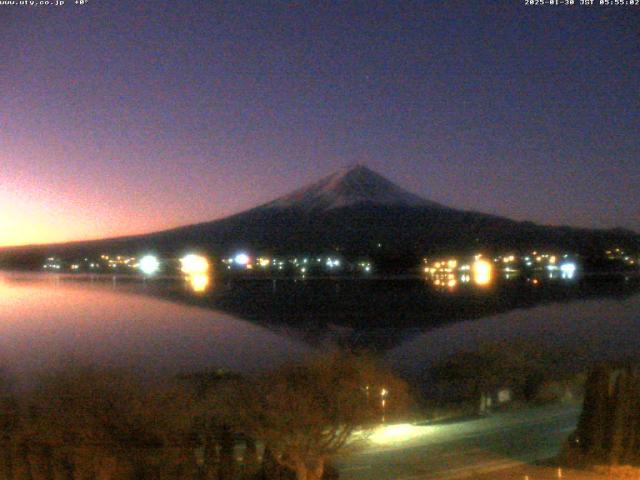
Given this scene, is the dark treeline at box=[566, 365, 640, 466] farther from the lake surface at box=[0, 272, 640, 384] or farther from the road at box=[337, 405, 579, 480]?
the lake surface at box=[0, 272, 640, 384]

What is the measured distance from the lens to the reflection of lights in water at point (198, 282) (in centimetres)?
5826

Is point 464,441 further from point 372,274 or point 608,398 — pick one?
point 372,274

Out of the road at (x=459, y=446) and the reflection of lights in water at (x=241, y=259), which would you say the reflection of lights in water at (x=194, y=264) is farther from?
the road at (x=459, y=446)

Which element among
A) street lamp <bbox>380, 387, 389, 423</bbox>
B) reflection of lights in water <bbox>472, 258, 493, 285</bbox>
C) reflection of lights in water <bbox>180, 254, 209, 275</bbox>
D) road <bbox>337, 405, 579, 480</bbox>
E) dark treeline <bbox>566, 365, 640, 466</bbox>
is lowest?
road <bbox>337, 405, 579, 480</bbox>

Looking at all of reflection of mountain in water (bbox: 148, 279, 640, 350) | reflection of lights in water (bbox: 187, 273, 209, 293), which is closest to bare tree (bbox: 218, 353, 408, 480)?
reflection of mountain in water (bbox: 148, 279, 640, 350)

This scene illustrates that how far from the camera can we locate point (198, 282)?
65.3 metres

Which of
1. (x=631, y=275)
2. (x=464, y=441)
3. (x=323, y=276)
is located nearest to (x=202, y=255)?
(x=323, y=276)

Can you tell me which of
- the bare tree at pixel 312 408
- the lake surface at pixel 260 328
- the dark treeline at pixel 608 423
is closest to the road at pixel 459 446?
the bare tree at pixel 312 408

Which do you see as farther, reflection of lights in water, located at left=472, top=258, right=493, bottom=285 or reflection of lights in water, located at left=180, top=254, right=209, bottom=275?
reflection of lights in water, located at left=180, top=254, right=209, bottom=275

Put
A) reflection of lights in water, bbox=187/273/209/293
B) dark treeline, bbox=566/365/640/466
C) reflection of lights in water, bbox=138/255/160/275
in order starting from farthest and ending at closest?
1. reflection of lights in water, bbox=138/255/160/275
2. reflection of lights in water, bbox=187/273/209/293
3. dark treeline, bbox=566/365/640/466

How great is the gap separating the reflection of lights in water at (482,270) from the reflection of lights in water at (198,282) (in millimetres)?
18811

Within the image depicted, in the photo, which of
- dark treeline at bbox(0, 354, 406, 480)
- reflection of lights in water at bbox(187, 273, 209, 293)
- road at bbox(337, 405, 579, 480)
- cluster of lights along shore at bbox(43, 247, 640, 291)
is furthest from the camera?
cluster of lights along shore at bbox(43, 247, 640, 291)

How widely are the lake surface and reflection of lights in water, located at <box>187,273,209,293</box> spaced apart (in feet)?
14.5

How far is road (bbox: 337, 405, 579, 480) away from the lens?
18266 millimetres
